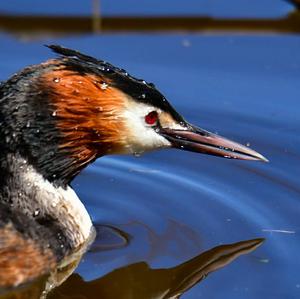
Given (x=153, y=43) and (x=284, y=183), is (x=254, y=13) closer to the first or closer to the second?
(x=153, y=43)

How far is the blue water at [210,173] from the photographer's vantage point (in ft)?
23.8

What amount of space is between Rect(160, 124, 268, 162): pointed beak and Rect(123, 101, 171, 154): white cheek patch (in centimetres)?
7

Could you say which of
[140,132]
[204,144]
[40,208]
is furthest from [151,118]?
[40,208]

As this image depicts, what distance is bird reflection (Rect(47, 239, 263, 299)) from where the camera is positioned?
6965 millimetres

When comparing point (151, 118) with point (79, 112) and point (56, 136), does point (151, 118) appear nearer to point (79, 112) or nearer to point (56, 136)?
point (79, 112)

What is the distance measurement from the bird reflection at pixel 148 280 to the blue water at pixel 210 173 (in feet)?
0.17

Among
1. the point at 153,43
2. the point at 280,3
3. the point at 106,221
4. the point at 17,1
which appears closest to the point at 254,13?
the point at 280,3

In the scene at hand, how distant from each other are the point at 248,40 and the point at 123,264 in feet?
11.2

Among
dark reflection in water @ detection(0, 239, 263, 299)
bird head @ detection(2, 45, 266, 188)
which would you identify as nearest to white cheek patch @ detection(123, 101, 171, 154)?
bird head @ detection(2, 45, 266, 188)

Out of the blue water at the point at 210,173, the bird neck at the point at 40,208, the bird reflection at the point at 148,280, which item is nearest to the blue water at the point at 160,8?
the blue water at the point at 210,173

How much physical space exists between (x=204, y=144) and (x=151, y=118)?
415 millimetres

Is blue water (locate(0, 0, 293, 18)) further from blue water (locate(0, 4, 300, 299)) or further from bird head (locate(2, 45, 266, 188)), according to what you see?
bird head (locate(2, 45, 266, 188))

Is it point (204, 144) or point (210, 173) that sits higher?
point (204, 144)

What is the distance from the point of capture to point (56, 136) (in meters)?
7.08
